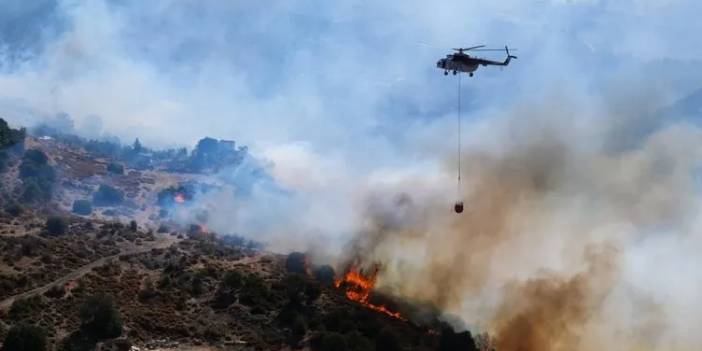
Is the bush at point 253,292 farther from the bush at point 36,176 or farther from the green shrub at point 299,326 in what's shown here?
the bush at point 36,176

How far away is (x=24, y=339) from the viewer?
193 feet

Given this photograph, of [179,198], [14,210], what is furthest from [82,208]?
[14,210]

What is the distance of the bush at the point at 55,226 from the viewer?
98750 mm

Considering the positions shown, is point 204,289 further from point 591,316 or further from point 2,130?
point 2,130

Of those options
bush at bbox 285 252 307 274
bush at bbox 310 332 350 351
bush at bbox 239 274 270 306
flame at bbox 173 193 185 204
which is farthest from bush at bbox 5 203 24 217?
bush at bbox 310 332 350 351

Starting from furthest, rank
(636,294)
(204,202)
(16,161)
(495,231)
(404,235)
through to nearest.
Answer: (204,202), (16,161), (404,235), (495,231), (636,294)

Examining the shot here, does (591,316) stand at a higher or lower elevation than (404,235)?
lower

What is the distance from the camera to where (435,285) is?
88062mm

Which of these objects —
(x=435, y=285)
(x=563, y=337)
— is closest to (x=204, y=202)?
(x=435, y=285)

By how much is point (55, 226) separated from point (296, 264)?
40.3 meters

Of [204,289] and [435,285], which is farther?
[435,285]

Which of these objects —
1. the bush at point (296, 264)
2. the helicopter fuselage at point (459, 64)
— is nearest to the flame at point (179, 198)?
the bush at point (296, 264)

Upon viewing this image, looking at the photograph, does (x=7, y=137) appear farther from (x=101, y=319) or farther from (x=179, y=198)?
(x=101, y=319)

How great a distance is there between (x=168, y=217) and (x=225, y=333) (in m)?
86.4
